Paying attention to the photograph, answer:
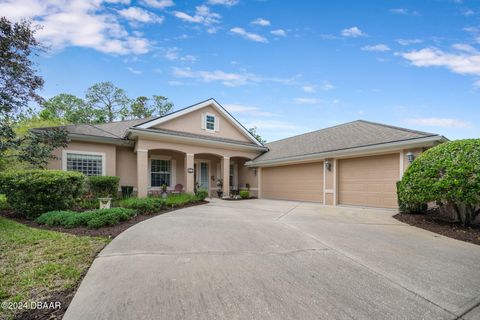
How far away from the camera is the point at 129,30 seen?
10.5 m

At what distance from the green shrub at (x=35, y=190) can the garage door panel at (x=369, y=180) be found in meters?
11.3

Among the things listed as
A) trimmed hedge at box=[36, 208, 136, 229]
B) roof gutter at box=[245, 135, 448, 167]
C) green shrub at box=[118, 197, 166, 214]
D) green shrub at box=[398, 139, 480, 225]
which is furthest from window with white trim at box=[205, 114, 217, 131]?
green shrub at box=[398, 139, 480, 225]

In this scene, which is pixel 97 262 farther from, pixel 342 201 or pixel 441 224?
pixel 342 201

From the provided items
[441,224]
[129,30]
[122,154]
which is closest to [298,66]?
[129,30]

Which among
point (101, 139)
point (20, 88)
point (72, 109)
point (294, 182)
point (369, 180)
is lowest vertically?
point (294, 182)

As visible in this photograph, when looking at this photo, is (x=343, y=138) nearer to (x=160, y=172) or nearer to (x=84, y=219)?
(x=160, y=172)

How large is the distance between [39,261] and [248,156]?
527 inches

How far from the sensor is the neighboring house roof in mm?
9477

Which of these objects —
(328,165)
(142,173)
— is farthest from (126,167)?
(328,165)

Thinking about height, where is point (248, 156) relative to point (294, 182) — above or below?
above

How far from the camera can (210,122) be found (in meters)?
15.1

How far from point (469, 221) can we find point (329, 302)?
263 inches

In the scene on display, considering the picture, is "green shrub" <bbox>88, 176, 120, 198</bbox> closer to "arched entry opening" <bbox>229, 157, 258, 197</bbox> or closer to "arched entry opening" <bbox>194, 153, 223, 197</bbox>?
"arched entry opening" <bbox>194, 153, 223, 197</bbox>

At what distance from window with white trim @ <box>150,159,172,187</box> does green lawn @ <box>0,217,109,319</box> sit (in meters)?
8.32
